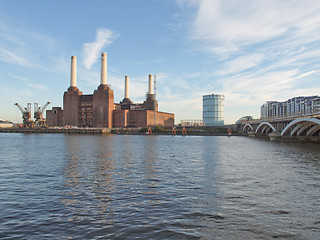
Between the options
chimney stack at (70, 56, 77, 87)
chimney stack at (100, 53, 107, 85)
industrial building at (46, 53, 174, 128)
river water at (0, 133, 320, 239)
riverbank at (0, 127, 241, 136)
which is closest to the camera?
river water at (0, 133, 320, 239)

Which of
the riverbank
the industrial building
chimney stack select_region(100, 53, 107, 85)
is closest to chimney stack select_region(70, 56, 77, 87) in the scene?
the industrial building

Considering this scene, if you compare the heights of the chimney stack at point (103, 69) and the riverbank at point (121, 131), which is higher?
the chimney stack at point (103, 69)

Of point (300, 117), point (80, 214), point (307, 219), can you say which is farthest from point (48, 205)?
point (300, 117)

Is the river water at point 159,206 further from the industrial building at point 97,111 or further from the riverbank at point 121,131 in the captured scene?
the industrial building at point 97,111

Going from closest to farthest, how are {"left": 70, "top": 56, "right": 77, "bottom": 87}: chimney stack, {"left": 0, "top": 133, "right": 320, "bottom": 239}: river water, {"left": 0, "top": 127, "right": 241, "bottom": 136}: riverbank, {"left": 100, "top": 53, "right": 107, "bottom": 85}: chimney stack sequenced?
{"left": 0, "top": 133, "right": 320, "bottom": 239}: river water
{"left": 70, "top": 56, "right": 77, "bottom": 87}: chimney stack
{"left": 100, "top": 53, "right": 107, "bottom": 85}: chimney stack
{"left": 0, "top": 127, "right": 241, "bottom": 136}: riverbank

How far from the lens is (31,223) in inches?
419

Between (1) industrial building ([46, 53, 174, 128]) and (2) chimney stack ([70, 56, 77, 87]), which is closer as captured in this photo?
(2) chimney stack ([70, 56, 77, 87])

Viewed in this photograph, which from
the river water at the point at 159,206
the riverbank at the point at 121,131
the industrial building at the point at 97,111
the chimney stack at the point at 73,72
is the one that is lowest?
the river water at the point at 159,206

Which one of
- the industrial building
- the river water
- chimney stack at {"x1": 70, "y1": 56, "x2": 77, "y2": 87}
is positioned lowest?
the river water

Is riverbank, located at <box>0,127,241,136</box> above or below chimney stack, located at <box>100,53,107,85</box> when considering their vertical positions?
below

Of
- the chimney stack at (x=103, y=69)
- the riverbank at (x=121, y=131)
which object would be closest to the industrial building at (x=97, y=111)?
the chimney stack at (x=103, y=69)

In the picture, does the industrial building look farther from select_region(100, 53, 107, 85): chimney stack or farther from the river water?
the river water

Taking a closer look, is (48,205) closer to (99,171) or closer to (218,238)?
(218,238)

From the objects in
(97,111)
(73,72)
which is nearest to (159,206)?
(73,72)
